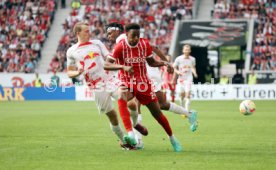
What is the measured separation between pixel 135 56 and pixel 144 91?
68 centimetres

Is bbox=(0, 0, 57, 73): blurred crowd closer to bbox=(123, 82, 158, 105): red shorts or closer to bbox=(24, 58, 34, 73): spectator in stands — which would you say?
bbox=(24, 58, 34, 73): spectator in stands

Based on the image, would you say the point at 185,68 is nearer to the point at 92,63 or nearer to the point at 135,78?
the point at 135,78

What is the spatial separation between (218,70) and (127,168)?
3642 centimetres

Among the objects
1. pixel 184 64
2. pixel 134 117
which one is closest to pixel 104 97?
pixel 134 117

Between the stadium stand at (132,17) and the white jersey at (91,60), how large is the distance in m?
33.1

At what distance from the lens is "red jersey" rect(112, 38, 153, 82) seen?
12.8m

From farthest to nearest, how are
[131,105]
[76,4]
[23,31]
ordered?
1. [76,4]
2. [23,31]
3. [131,105]

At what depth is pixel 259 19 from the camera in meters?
45.3

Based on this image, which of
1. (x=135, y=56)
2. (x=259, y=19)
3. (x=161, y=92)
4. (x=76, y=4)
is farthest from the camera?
(x=76, y=4)

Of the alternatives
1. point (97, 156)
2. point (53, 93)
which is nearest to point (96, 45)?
point (97, 156)

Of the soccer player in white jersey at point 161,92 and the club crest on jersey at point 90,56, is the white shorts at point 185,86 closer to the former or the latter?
the soccer player in white jersey at point 161,92

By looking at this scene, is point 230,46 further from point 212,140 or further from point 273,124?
point 212,140

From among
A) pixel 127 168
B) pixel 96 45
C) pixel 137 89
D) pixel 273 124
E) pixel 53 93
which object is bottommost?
pixel 53 93

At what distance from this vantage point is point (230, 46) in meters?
45.2
